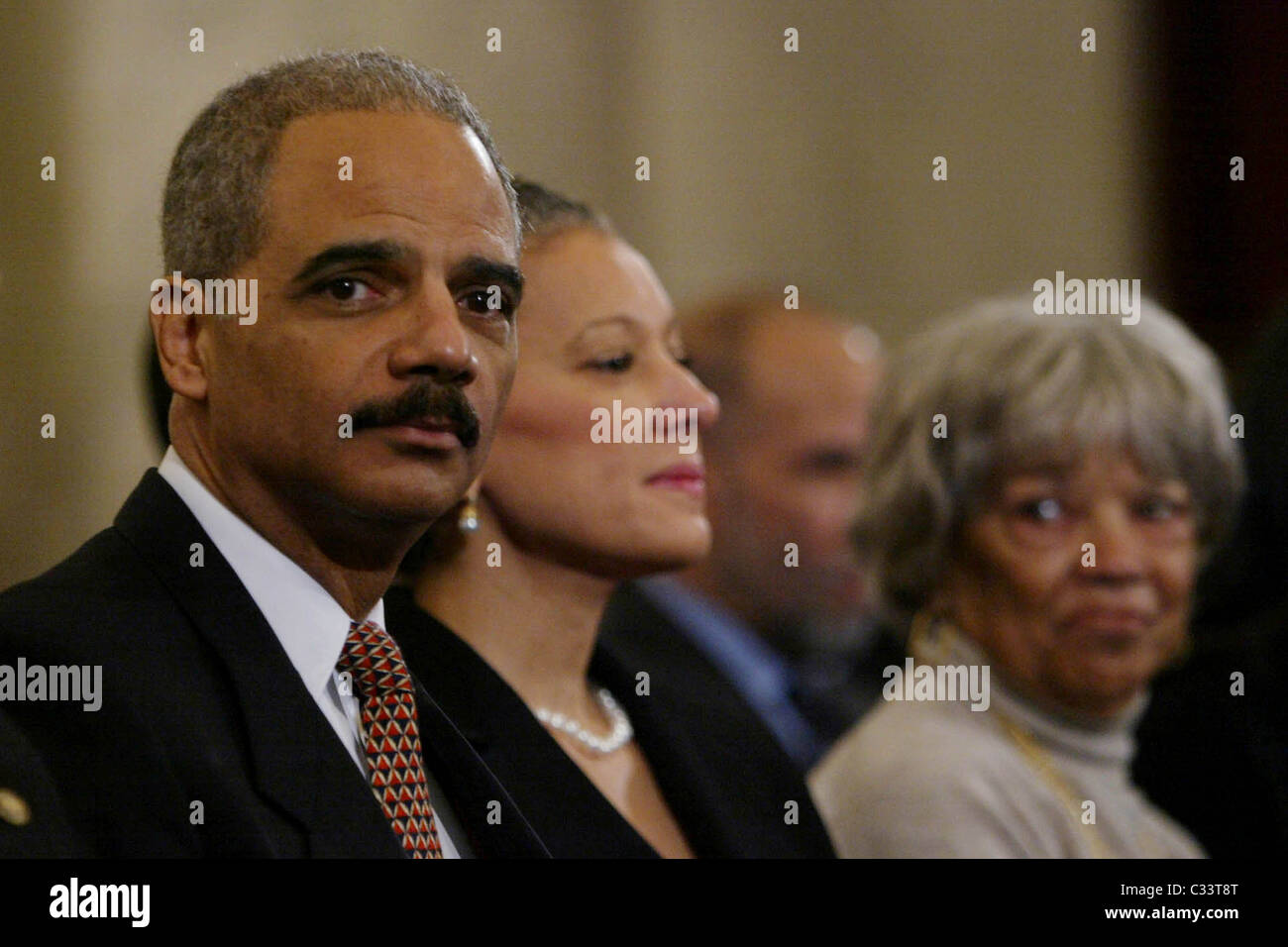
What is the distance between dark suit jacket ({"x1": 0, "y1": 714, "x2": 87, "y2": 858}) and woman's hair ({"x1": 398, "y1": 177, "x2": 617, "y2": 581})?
1.84 ft

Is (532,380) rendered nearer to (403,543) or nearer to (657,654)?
(403,543)

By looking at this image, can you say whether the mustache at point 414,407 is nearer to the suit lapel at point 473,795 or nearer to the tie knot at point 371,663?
the tie knot at point 371,663

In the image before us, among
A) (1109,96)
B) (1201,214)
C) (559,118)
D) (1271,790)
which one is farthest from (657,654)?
(1201,214)

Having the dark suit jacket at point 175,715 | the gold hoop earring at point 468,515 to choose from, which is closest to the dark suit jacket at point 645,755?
the gold hoop earring at point 468,515

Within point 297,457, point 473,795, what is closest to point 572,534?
point 473,795


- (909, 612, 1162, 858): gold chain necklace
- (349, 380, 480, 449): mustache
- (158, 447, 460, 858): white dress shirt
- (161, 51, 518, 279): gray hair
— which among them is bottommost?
(909, 612, 1162, 858): gold chain necklace

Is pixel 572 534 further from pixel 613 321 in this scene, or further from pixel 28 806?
pixel 28 806

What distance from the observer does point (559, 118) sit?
3.19m

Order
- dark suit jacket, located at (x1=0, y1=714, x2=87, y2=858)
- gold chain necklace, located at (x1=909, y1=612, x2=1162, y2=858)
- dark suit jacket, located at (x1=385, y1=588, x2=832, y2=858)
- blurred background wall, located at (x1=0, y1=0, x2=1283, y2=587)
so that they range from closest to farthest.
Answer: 1. dark suit jacket, located at (x1=0, y1=714, x2=87, y2=858)
2. dark suit jacket, located at (x1=385, y1=588, x2=832, y2=858)
3. blurred background wall, located at (x1=0, y1=0, x2=1283, y2=587)
4. gold chain necklace, located at (x1=909, y1=612, x2=1162, y2=858)

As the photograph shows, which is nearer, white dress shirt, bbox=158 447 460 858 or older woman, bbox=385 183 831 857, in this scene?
white dress shirt, bbox=158 447 460 858

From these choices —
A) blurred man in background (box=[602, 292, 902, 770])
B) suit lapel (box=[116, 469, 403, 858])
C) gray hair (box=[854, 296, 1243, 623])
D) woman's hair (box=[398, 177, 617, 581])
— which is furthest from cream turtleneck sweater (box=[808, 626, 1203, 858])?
blurred man in background (box=[602, 292, 902, 770])

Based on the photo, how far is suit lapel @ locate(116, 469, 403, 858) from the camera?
140 cm

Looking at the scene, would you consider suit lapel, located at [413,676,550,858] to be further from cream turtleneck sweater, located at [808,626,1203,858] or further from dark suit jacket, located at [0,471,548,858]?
cream turtleneck sweater, located at [808,626,1203,858]

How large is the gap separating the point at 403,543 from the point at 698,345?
234 cm
